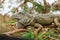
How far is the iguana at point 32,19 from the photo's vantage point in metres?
1.12

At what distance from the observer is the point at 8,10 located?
1259mm

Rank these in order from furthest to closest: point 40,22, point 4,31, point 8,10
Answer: point 8,10
point 40,22
point 4,31

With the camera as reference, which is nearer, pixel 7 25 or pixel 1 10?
pixel 7 25

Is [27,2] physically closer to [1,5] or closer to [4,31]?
[1,5]

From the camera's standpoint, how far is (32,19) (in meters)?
1.13

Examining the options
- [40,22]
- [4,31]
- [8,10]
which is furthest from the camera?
[8,10]

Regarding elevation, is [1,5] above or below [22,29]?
above

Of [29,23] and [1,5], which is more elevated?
[1,5]

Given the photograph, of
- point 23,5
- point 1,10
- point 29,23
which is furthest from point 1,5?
point 29,23

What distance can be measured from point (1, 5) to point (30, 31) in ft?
1.21

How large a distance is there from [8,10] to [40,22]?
25cm

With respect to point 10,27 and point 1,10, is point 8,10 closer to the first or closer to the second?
point 1,10

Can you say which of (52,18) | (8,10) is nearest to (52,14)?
(52,18)

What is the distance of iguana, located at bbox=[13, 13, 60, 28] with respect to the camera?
112cm
